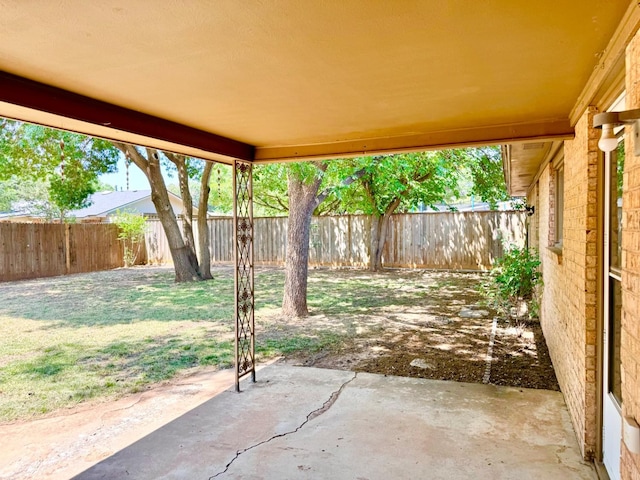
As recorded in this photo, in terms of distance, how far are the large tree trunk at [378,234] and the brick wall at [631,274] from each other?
1160 centimetres

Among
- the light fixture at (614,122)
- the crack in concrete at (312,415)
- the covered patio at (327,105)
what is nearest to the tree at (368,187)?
the covered patio at (327,105)

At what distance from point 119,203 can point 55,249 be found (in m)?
12.5

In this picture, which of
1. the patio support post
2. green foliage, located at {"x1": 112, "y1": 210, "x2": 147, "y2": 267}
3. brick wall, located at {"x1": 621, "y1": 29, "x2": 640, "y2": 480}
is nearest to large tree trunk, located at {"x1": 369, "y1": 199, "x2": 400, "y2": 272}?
green foliage, located at {"x1": 112, "y1": 210, "x2": 147, "y2": 267}

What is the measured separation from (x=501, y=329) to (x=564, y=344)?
2.74m

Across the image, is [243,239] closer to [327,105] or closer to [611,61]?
[327,105]

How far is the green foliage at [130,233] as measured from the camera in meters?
15.4

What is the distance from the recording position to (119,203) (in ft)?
82.1

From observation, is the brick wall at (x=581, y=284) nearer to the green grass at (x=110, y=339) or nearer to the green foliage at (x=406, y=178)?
the green grass at (x=110, y=339)

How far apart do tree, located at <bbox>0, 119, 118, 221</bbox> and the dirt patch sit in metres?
6.67

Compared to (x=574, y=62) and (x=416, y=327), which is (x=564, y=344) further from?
(x=416, y=327)

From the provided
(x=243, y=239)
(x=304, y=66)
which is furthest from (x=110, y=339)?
(x=304, y=66)

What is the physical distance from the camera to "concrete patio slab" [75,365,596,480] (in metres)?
2.74

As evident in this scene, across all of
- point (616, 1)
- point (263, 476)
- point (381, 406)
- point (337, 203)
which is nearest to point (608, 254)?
point (616, 1)

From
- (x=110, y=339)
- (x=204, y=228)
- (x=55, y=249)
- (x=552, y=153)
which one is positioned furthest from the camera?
(x=55, y=249)
